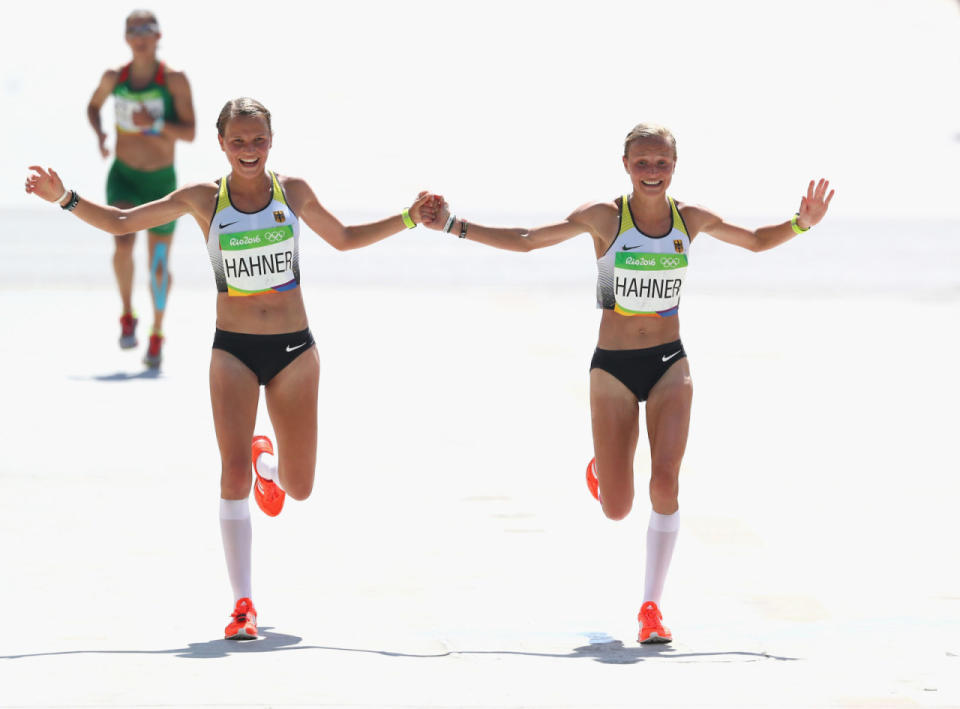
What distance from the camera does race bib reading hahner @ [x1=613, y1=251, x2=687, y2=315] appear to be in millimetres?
6898

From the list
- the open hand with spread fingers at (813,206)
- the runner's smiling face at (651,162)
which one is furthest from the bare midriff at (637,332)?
the open hand with spread fingers at (813,206)

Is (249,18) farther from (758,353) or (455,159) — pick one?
(758,353)

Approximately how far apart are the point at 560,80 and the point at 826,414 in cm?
2203

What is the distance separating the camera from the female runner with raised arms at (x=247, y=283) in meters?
6.75

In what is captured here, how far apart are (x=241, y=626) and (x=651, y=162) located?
96.6 inches

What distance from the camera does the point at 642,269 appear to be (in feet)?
22.6

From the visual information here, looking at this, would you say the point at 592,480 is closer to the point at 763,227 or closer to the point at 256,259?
the point at 763,227

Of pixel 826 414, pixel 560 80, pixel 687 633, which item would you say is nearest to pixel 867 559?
pixel 687 633

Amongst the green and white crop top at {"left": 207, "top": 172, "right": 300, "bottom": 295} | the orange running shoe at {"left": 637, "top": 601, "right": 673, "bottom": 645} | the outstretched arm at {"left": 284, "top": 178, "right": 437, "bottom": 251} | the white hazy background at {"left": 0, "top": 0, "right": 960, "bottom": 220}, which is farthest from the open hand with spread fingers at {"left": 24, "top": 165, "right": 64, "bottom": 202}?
the white hazy background at {"left": 0, "top": 0, "right": 960, "bottom": 220}

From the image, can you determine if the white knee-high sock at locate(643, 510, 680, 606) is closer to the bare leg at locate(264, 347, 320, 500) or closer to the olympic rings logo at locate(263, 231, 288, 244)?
the bare leg at locate(264, 347, 320, 500)

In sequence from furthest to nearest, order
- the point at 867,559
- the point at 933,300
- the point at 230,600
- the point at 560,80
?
the point at 560,80, the point at 933,300, the point at 867,559, the point at 230,600

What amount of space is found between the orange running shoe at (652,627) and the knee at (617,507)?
62 cm

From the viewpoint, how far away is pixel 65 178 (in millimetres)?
27312

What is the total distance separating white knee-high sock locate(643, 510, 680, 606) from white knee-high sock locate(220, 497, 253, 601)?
157cm
